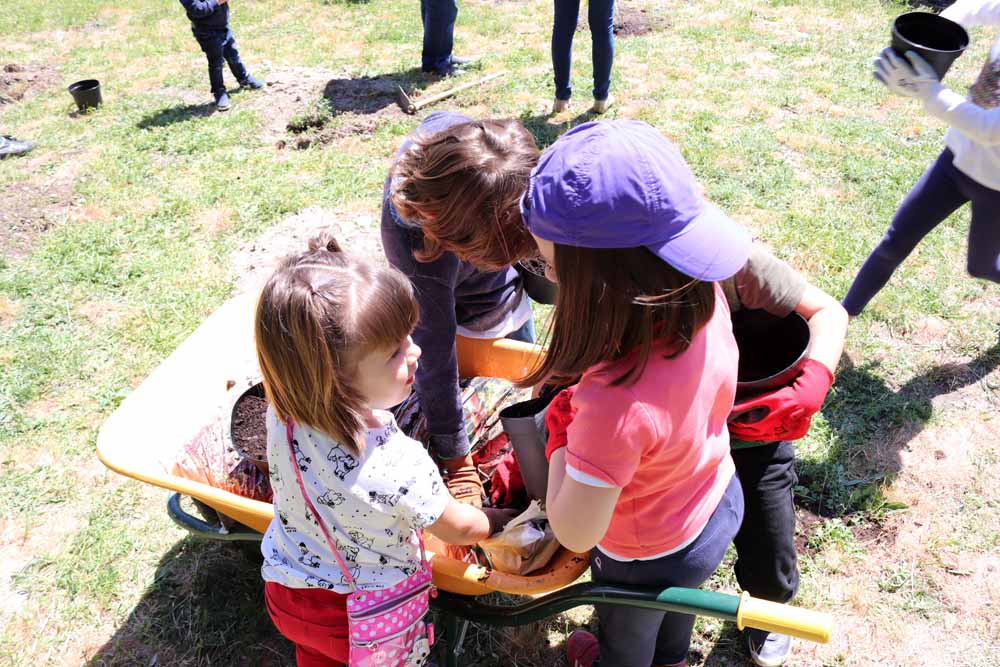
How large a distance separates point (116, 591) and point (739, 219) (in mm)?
3457

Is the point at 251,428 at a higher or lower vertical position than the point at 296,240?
higher

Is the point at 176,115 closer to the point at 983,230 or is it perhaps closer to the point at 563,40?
the point at 563,40

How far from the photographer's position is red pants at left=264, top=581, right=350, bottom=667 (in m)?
1.70

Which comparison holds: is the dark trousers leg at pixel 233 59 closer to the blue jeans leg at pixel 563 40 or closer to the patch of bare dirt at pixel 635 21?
the blue jeans leg at pixel 563 40

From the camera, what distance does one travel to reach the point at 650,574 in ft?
5.12

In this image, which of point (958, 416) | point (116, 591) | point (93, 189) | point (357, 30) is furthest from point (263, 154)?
point (958, 416)

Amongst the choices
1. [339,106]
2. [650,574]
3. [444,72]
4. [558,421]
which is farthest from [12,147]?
[650,574]

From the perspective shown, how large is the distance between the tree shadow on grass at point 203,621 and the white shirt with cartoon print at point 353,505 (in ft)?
2.45

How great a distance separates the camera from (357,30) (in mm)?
7406

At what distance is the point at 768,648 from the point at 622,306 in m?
1.53

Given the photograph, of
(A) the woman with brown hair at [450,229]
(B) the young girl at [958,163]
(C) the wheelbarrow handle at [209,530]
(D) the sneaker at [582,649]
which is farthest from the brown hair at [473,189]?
(B) the young girl at [958,163]

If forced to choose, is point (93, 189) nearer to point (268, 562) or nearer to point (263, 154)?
point (263, 154)

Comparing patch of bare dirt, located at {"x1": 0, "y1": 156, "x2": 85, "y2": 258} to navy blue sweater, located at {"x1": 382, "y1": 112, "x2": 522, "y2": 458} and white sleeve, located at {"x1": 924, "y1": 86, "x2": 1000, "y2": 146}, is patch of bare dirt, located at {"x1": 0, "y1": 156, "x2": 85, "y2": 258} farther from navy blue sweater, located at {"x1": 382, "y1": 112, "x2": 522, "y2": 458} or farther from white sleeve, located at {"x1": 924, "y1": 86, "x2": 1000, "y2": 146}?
white sleeve, located at {"x1": 924, "y1": 86, "x2": 1000, "y2": 146}

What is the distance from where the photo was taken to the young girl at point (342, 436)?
1.38m
